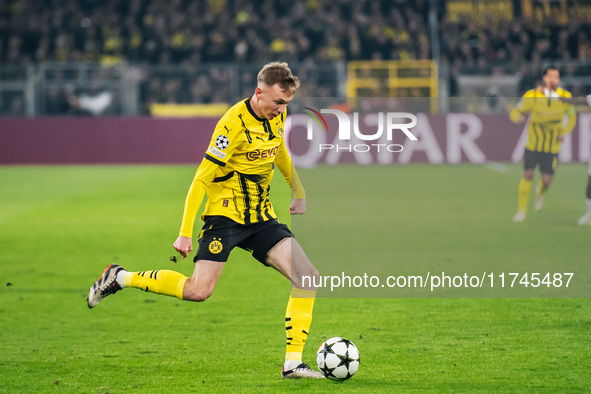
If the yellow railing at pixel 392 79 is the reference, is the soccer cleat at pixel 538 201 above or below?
below

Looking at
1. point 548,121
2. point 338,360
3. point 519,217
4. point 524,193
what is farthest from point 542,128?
point 338,360

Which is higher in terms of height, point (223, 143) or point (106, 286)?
point (223, 143)

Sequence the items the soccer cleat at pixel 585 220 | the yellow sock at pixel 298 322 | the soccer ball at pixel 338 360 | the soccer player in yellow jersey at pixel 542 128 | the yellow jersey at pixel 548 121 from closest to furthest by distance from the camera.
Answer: the soccer ball at pixel 338 360 → the yellow sock at pixel 298 322 → the soccer cleat at pixel 585 220 → the soccer player in yellow jersey at pixel 542 128 → the yellow jersey at pixel 548 121

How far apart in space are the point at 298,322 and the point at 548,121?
26.7 ft

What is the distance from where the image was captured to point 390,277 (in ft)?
26.3

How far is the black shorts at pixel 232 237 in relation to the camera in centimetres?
513

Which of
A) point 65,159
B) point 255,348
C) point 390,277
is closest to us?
point 255,348

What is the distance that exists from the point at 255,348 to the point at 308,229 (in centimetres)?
663

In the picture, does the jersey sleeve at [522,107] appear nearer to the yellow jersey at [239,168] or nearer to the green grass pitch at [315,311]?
the green grass pitch at [315,311]

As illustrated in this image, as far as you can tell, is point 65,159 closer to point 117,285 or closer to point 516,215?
point 516,215

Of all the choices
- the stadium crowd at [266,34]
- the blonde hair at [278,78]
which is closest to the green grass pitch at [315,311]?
the blonde hair at [278,78]

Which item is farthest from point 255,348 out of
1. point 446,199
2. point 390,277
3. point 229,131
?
point 446,199

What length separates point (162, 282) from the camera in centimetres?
525

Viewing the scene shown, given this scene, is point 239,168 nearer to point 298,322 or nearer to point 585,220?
point 298,322
